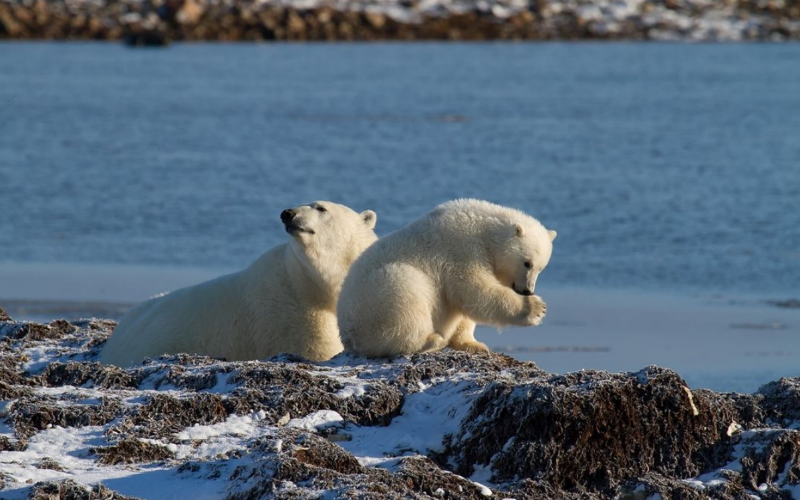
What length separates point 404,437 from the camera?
5.47m

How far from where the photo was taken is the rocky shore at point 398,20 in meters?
68.0

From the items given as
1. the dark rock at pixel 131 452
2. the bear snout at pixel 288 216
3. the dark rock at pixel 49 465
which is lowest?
the dark rock at pixel 131 452

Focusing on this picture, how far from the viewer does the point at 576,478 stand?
16.6 feet

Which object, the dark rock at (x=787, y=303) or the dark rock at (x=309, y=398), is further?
the dark rock at (x=787, y=303)

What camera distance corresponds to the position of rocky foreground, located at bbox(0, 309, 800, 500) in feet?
15.8

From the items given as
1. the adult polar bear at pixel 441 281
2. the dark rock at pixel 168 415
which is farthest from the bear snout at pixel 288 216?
the dark rock at pixel 168 415

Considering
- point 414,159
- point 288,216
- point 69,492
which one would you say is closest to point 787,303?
point 288,216

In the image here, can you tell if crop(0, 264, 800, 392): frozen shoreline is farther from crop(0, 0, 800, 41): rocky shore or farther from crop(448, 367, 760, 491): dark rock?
crop(0, 0, 800, 41): rocky shore

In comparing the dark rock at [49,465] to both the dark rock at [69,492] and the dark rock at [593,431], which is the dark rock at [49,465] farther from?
the dark rock at [593,431]

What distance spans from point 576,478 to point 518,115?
29140 millimetres

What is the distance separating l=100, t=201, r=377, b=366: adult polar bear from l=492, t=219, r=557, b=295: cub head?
1085 mm

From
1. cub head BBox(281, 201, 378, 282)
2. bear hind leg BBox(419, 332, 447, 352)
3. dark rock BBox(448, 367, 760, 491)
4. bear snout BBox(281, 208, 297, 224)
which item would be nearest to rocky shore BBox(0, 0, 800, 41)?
cub head BBox(281, 201, 378, 282)

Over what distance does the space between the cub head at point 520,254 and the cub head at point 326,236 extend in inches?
41.6

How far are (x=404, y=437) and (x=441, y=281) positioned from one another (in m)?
1.39
